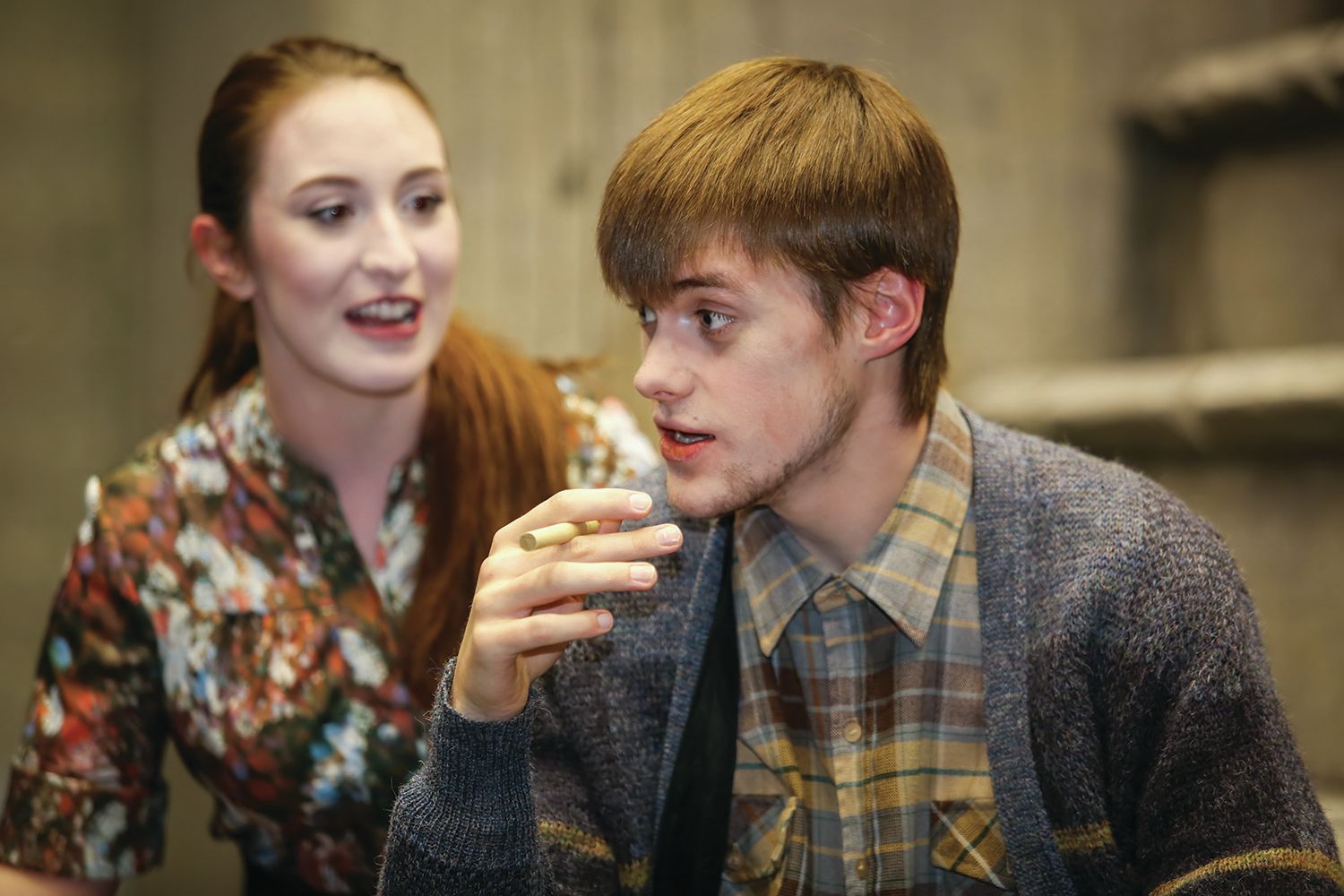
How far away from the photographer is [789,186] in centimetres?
130

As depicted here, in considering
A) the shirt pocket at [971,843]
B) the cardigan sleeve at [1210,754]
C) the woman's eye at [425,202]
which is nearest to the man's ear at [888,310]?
the cardigan sleeve at [1210,754]

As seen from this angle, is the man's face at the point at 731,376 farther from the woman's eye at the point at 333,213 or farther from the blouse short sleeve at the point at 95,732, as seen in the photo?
the blouse short sleeve at the point at 95,732

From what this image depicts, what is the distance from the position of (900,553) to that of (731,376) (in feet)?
0.82

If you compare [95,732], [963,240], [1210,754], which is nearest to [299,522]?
[95,732]

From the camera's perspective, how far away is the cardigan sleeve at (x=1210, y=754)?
114 centimetres

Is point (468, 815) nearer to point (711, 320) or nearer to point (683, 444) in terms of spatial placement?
point (683, 444)

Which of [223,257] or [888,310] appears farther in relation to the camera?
[223,257]

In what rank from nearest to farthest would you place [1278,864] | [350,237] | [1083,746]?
[1278,864]
[1083,746]
[350,237]

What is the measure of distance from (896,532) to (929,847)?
0.31 meters

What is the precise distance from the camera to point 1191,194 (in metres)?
3.30

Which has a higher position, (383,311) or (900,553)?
(383,311)

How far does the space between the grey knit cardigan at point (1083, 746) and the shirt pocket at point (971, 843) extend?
4 centimetres

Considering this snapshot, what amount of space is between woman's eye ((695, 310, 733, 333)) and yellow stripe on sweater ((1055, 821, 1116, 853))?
0.57 meters

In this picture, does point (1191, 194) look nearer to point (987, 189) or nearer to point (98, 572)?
point (987, 189)
